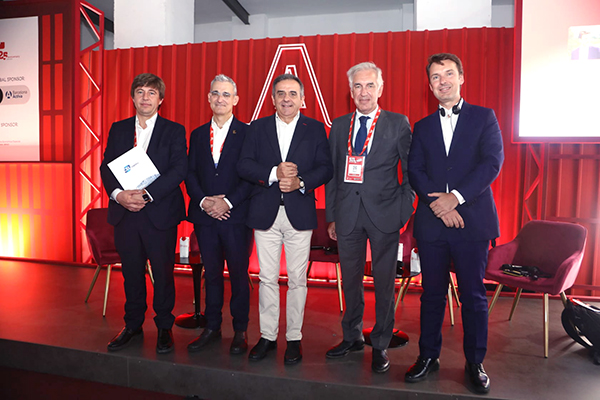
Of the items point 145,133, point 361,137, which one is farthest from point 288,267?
point 145,133

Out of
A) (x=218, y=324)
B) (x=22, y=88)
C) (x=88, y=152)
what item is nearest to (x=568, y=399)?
(x=218, y=324)

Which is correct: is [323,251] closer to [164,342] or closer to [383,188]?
[383,188]

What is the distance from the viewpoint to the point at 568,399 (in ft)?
6.88

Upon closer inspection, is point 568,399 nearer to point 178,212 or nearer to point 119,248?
point 178,212

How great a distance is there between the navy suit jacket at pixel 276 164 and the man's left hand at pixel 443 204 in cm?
65

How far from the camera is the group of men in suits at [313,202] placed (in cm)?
218

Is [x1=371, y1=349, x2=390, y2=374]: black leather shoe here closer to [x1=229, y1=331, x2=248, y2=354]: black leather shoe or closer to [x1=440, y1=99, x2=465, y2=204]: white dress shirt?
[x1=229, y1=331, x2=248, y2=354]: black leather shoe

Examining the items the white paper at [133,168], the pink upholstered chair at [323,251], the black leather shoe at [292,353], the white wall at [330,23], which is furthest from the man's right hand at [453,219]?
the white wall at [330,23]

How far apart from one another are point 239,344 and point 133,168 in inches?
51.2

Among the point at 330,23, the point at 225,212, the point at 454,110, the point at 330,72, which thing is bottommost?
the point at 225,212

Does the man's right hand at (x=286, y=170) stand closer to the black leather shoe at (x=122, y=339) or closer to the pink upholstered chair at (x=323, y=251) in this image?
the pink upholstered chair at (x=323, y=251)

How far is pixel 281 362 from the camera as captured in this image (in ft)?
7.95

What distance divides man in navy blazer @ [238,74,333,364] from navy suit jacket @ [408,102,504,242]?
1.97 ft

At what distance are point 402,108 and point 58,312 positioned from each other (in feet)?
12.8
